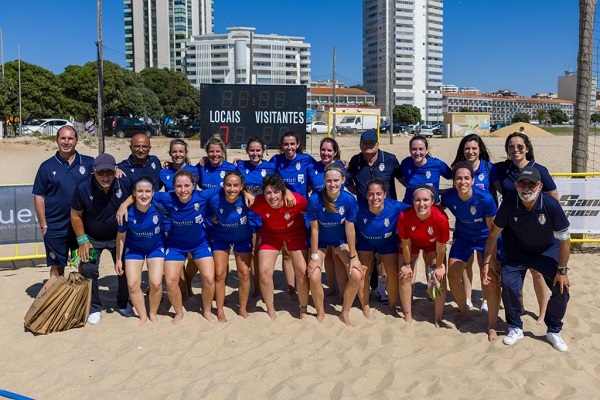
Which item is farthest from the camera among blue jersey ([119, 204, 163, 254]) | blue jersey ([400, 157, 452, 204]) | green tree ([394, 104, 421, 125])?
green tree ([394, 104, 421, 125])

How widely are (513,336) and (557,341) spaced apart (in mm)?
341

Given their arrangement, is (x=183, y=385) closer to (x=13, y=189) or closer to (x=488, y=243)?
(x=488, y=243)

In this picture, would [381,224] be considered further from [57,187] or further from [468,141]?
[57,187]

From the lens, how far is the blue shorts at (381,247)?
532cm

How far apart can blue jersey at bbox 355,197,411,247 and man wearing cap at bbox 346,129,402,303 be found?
42 cm

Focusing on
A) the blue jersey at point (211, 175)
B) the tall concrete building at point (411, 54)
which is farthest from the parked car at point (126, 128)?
the tall concrete building at point (411, 54)

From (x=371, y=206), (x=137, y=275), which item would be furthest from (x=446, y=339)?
(x=137, y=275)

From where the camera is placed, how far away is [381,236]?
207 inches

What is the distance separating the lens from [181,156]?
5.92 meters

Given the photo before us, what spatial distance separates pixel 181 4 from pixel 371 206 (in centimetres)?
13732

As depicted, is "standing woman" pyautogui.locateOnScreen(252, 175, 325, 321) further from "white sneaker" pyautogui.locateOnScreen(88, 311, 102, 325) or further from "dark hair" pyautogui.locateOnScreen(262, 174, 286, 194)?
"white sneaker" pyautogui.locateOnScreen(88, 311, 102, 325)

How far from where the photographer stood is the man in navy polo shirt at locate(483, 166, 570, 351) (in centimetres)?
449

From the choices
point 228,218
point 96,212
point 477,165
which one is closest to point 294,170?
point 228,218

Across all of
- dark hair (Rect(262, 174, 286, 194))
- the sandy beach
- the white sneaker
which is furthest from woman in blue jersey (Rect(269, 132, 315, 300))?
the white sneaker
